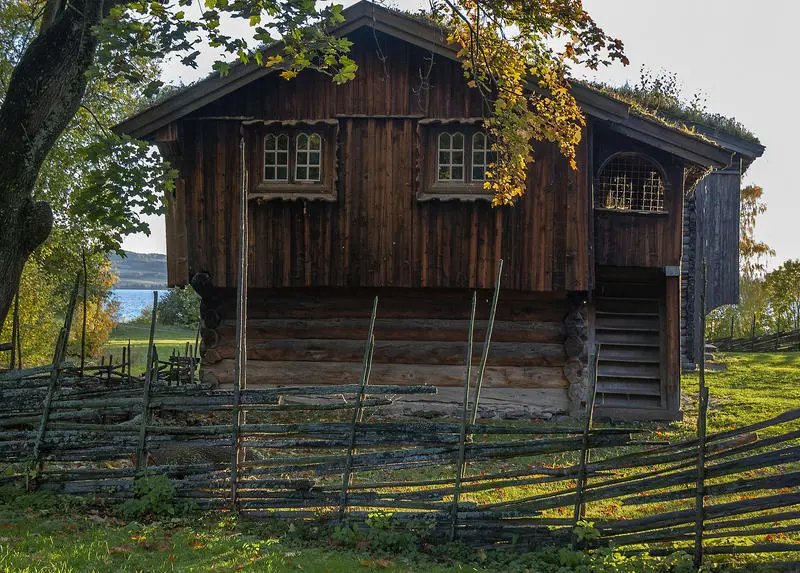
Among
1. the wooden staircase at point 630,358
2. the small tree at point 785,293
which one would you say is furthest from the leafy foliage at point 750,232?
the wooden staircase at point 630,358

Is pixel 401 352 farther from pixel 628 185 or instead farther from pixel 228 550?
pixel 228 550

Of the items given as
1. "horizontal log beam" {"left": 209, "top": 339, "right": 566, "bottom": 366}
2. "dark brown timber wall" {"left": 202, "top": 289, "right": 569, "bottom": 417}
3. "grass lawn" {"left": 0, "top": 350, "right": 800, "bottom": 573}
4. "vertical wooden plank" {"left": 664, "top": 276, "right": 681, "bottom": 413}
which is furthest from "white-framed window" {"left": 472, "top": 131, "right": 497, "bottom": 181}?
"grass lawn" {"left": 0, "top": 350, "right": 800, "bottom": 573}

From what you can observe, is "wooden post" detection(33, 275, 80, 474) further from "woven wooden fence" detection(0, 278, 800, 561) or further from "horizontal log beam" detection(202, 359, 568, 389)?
"horizontal log beam" detection(202, 359, 568, 389)

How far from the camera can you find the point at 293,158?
13.7m

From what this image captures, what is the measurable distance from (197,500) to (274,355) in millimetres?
6148

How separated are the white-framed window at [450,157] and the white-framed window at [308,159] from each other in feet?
7.06

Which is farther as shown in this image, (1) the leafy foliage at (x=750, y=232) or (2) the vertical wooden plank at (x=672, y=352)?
(1) the leafy foliage at (x=750, y=232)

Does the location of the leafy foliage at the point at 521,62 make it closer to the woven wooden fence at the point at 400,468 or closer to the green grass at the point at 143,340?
the woven wooden fence at the point at 400,468

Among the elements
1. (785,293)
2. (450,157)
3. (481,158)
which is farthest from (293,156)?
(785,293)

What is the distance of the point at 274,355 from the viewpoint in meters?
14.5

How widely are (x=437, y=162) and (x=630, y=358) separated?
5742 mm

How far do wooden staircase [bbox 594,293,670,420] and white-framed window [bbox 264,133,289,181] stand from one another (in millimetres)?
6949

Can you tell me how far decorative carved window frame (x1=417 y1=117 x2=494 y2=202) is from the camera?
1328 cm

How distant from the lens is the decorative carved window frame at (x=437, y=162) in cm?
1328
